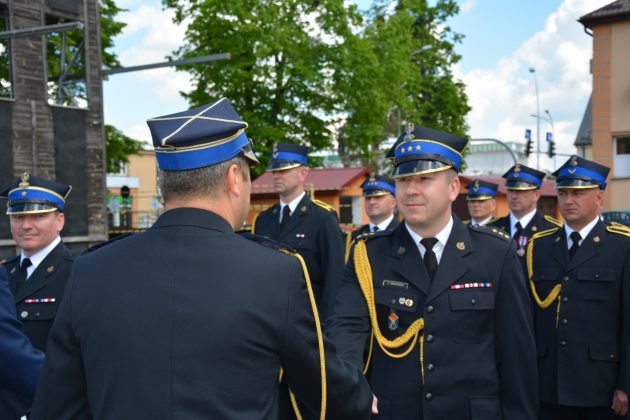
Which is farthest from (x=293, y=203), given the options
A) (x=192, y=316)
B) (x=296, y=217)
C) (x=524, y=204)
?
(x=192, y=316)

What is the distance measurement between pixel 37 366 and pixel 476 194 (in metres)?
8.15

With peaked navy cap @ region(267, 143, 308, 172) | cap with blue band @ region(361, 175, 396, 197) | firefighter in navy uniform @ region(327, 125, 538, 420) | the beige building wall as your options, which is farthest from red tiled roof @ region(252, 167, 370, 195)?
firefighter in navy uniform @ region(327, 125, 538, 420)

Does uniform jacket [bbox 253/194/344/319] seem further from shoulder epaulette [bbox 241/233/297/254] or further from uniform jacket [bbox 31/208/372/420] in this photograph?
uniform jacket [bbox 31/208/372/420]

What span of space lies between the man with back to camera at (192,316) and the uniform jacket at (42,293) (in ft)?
8.83

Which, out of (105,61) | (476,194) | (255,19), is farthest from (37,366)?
(105,61)

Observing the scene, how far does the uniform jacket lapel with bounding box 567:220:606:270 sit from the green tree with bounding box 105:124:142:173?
1081 inches

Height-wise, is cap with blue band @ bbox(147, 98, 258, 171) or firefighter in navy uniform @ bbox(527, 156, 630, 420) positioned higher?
cap with blue band @ bbox(147, 98, 258, 171)

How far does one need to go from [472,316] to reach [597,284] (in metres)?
2.20

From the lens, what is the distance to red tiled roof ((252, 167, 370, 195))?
3462 centimetres

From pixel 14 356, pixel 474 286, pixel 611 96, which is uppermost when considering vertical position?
pixel 611 96

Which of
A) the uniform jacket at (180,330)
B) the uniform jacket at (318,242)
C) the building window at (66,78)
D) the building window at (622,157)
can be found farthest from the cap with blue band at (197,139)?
the building window at (622,157)

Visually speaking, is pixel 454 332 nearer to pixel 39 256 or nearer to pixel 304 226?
pixel 39 256

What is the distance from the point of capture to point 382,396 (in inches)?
147

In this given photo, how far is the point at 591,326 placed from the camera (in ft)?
17.4
